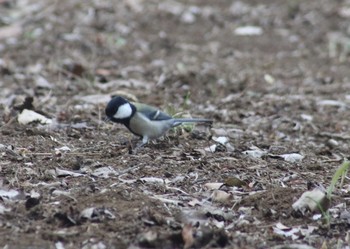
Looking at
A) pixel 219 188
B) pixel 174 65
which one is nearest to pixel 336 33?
pixel 174 65

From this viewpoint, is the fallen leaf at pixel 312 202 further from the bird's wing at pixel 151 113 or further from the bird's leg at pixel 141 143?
the bird's wing at pixel 151 113

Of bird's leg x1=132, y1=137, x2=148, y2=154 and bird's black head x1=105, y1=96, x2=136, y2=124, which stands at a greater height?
bird's black head x1=105, y1=96, x2=136, y2=124

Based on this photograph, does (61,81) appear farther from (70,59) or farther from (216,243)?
(216,243)

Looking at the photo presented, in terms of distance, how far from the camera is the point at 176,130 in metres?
5.79

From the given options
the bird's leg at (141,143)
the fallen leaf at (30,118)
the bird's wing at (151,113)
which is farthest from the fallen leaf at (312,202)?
the fallen leaf at (30,118)

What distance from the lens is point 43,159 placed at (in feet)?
15.9

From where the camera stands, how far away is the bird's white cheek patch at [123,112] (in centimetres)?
531

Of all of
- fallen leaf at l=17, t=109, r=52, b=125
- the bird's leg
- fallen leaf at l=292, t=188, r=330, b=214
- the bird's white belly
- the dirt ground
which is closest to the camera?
the dirt ground

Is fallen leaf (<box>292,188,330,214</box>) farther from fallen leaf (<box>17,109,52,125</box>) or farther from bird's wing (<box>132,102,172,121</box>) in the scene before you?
fallen leaf (<box>17,109,52,125</box>)

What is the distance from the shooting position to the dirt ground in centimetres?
381

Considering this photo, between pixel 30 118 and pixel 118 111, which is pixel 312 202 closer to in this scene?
pixel 118 111

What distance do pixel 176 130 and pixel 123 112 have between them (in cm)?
60

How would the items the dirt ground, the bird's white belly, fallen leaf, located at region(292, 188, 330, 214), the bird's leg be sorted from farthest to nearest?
the bird's white belly, the bird's leg, fallen leaf, located at region(292, 188, 330, 214), the dirt ground

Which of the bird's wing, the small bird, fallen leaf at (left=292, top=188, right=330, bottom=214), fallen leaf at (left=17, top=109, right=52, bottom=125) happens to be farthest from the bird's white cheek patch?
fallen leaf at (left=292, top=188, right=330, bottom=214)
